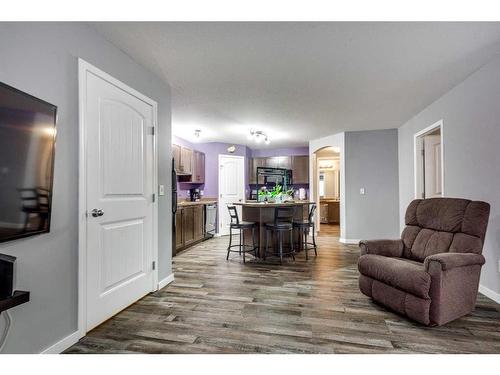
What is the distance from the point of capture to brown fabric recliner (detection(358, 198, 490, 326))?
2.10 m

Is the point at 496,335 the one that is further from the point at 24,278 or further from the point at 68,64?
the point at 68,64

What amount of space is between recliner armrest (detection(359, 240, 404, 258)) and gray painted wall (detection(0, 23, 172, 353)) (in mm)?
2655

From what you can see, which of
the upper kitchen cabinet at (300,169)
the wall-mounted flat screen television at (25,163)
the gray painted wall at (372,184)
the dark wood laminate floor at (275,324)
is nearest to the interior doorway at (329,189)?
the upper kitchen cabinet at (300,169)

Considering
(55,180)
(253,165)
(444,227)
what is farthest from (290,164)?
(55,180)

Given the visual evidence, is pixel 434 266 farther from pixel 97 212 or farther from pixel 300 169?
pixel 300 169

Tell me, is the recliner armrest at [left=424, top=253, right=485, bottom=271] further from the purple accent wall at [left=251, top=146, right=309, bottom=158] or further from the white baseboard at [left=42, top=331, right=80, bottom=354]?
the purple accent wall at [left=251, top=146, right=309, bottom=158]

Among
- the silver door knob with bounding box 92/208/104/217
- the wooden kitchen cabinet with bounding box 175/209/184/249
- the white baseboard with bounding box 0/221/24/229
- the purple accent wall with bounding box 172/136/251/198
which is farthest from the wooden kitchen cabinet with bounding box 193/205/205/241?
the white baseboard with bounding box 0/221/24/229

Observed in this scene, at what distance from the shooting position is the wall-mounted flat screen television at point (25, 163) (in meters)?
1.40

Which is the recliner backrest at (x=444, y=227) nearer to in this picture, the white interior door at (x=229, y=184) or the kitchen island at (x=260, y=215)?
the kitchen island at (x=260, y=215)

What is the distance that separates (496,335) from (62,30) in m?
3.90

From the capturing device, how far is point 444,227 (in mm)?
2584

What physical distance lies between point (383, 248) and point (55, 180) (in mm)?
3017

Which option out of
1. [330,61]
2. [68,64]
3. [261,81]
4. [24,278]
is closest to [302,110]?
[261,81]

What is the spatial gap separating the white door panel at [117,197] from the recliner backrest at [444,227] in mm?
2843
